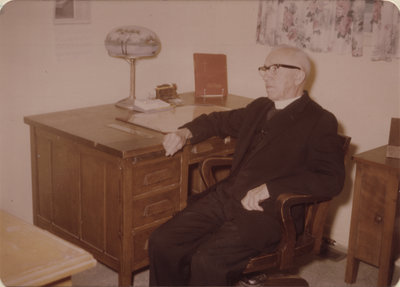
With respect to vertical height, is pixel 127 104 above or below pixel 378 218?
above

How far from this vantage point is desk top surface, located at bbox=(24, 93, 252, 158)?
2393 millimetres

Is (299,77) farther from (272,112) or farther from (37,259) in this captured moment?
(37,259)

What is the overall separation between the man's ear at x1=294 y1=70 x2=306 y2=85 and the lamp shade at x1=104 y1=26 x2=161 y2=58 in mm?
1072

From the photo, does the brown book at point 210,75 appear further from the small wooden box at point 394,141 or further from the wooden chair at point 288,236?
the small wooden box at point 394,141

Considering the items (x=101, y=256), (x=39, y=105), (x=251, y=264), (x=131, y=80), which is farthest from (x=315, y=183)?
(x=39, y=105)

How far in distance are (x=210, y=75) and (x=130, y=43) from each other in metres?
0.69

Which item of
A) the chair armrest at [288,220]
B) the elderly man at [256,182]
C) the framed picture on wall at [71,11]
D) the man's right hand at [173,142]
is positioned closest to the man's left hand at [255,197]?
the elderly man at [256,182]

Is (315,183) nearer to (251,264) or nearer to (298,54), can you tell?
(251,264)

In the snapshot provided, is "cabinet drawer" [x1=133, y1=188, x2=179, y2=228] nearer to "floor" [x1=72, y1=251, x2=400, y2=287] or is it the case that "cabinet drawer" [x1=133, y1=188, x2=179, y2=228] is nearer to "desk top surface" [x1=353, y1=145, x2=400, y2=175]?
"floor" [x1=72, y1=251, x2=400, y2=287]

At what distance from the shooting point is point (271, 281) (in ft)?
8.29

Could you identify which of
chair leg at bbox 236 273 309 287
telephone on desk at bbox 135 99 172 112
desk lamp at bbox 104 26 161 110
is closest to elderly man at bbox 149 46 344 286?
chair leg at bbox 236 273 309 287

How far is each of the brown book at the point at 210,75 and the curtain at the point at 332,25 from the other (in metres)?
0.35

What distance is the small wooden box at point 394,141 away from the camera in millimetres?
2645

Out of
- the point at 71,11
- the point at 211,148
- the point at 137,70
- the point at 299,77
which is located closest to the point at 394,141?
the point at 299,77
